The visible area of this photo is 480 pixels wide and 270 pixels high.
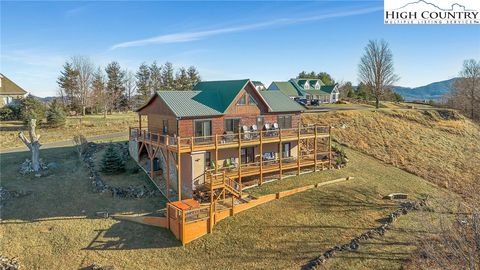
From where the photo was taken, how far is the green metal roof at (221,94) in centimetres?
2625

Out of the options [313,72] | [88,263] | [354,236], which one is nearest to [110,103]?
[88,263]

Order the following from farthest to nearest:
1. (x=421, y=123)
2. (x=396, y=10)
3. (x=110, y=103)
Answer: (x=110, y=103)
(x=421, y=123)
(x=396, y=10)

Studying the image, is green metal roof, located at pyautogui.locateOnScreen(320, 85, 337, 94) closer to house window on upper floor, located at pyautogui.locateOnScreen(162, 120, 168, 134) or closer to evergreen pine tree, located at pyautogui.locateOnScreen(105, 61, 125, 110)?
evergreen pine tree, located at pyautogui.locateOnScreen(105, 61, 125, 110)

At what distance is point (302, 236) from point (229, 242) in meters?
4.34

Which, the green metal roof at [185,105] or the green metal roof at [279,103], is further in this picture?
the green metal roof at [279,103]

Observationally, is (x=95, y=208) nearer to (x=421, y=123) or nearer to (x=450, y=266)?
(x=450, y=266)

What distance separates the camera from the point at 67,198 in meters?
23.0

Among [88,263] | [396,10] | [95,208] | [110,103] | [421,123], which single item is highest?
[396,10]

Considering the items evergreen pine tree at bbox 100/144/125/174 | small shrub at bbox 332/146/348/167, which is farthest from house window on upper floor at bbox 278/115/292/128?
evergreen pine tree at bbox 100/144/125/174

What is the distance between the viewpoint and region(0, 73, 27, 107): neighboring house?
49.7 metres

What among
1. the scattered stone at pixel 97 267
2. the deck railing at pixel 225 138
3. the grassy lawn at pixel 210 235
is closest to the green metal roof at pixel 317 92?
the deck railing at pixel 225 138

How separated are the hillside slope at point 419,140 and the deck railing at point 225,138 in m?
11.1

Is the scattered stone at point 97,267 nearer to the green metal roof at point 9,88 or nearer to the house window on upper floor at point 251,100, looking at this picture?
the house window on upper floor at point 251,100

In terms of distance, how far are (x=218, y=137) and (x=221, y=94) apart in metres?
4.76
